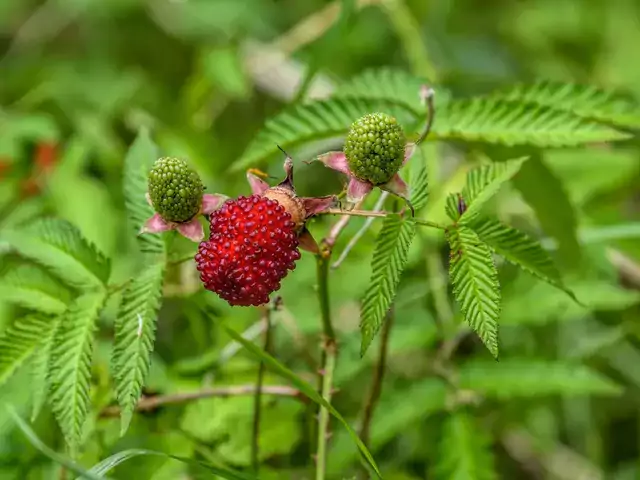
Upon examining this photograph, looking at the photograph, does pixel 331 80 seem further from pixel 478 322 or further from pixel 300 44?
pixel 478 322

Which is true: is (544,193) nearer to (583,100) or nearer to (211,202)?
(583,100)

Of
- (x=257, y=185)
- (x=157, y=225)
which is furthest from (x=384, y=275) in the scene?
(x=157, y=225)

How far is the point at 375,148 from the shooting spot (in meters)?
0.99

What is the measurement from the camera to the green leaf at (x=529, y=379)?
60.1 inches

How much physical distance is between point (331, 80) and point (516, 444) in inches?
50.0

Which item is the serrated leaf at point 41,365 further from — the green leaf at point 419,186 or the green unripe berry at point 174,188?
the green leaf at point 419,186

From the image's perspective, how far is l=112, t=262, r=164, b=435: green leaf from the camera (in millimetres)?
1025

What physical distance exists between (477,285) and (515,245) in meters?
0.14

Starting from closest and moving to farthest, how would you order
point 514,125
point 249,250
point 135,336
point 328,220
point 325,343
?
point 249,250 < point 135,336 < point 325,343 < point 514,125 < point 328,220

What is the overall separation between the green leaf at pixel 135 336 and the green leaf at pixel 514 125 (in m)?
0.57

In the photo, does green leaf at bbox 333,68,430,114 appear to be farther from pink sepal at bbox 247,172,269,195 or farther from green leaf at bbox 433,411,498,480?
green leaf at bbox 433,411,498,480

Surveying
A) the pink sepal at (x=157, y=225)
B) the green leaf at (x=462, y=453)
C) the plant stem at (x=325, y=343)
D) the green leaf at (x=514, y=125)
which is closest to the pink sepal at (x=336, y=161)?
the plant stem at (x=325, y=343)

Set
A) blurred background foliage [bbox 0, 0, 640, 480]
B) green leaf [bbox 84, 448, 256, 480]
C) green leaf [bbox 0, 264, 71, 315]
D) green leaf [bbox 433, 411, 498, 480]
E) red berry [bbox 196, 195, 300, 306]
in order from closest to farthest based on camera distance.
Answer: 1. red berry [bbox 196, 195, 300, 306]
2. green leaf [bbox 84, 448, 256, 480]
3. green leaf [bbox 0, 264, 71, 315]
4. green leaf [bbox 433, 411, 498, 480]
5. blurred background foliage [bbox 0, 0, 640, 480]

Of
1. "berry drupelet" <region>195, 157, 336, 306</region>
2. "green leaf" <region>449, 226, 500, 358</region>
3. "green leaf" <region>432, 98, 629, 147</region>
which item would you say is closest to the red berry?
"berry drupelet" <region>195, 157, 336, 306</region>
